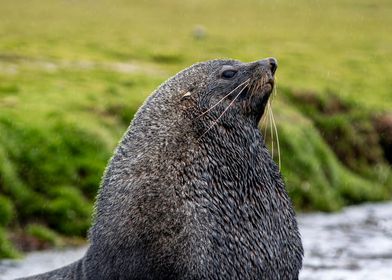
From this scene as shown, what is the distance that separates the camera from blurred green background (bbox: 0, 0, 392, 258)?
1808 cm

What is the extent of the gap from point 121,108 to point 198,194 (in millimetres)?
13282

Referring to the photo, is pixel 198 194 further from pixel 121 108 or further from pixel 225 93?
pixel 121 108

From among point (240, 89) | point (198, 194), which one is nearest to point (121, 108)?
point (240, 89)

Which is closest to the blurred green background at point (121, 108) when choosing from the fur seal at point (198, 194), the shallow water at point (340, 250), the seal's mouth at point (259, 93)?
the shallow water at point (340, 250)

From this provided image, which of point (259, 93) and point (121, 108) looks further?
point (121, 108)

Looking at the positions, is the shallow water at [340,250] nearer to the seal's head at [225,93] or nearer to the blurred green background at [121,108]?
the blurred green background at [121,108]

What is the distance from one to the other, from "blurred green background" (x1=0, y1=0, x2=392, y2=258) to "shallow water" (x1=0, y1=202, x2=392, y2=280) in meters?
0.55

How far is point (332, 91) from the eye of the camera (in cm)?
2838

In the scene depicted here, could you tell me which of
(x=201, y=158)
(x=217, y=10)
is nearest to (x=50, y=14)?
(x=217, y=10)

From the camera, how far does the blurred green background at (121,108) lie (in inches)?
712

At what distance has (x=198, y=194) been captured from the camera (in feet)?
30.7

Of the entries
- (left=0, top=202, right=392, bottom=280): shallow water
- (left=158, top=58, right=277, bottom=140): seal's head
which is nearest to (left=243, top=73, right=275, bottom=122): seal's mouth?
(left=158, top=58, right=277, bottom=140): seal's head

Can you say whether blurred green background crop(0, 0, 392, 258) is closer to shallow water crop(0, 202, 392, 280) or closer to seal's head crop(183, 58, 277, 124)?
shallow water crop(0, 202, 392, 280)

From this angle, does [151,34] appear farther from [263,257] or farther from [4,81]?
[263,257]
